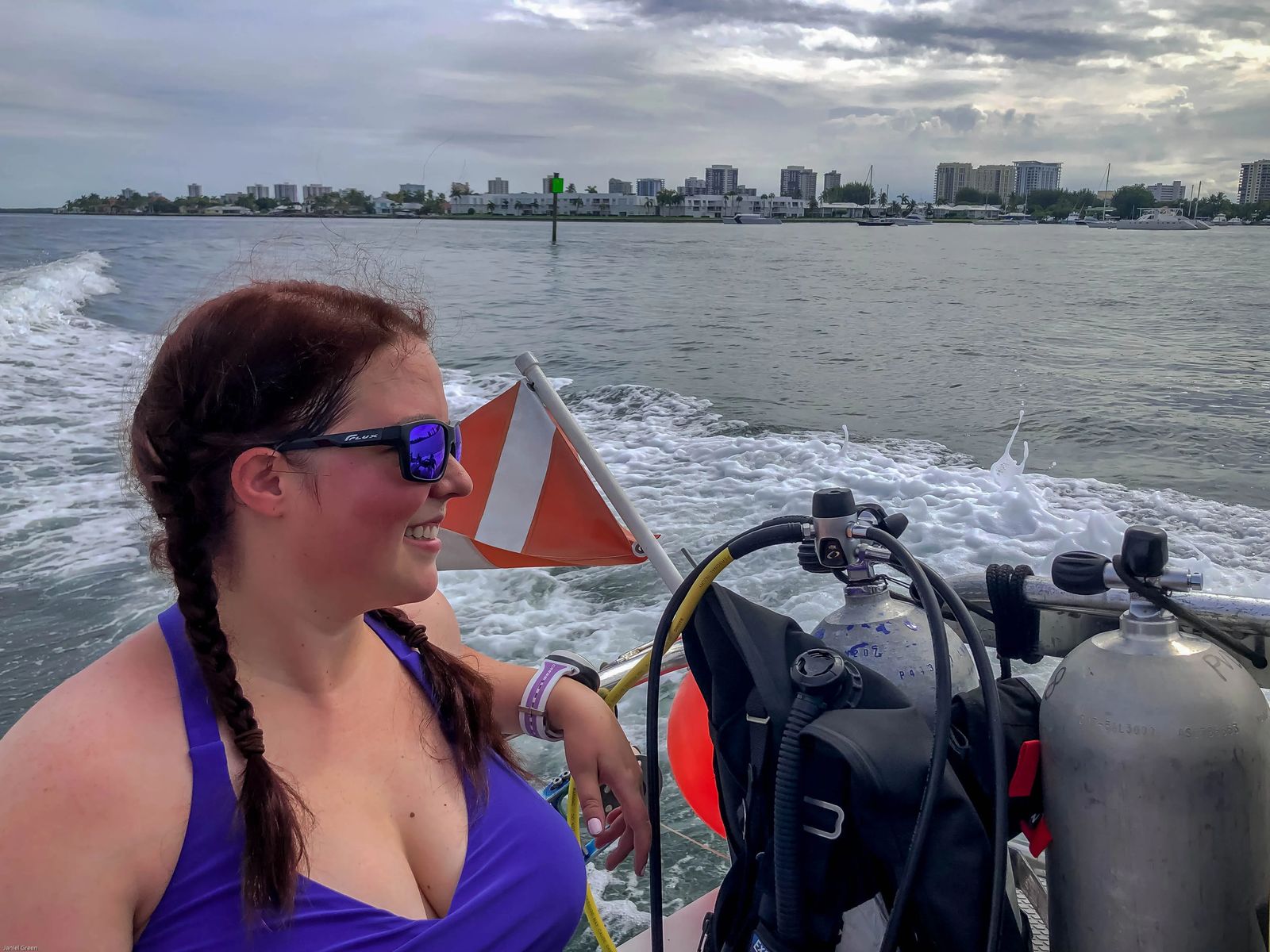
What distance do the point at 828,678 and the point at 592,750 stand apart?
18.0 inches

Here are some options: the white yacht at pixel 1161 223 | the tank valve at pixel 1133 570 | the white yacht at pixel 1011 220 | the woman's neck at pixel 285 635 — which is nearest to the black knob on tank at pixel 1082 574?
the tank valve at pixel 1133 570

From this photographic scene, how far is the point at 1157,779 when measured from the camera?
1240 mm

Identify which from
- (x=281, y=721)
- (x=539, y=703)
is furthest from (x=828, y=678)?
(x=281, y=721)

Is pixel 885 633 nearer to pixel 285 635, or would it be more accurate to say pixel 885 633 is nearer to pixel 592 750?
pixel 592 750

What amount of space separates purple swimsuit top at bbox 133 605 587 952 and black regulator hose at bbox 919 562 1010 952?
1.91ft

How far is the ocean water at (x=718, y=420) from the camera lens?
4.79m

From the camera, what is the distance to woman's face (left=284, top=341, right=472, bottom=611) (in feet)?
4.09

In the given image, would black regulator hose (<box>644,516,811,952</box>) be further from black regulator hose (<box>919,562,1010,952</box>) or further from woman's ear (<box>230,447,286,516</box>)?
woman's ear (<box>230,447,286,516</box>)

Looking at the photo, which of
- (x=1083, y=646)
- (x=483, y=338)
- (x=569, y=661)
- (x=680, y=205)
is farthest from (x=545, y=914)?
(x=680, y=205)

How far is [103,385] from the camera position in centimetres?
1105

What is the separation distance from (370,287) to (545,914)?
966mm

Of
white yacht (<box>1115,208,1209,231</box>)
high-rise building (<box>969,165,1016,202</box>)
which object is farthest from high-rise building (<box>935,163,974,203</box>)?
white yacht (<box>1115,208,1209,231</box>)

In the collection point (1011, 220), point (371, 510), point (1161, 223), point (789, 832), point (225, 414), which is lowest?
point (789, 832)

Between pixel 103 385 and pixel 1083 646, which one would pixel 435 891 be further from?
pixel 103 385
